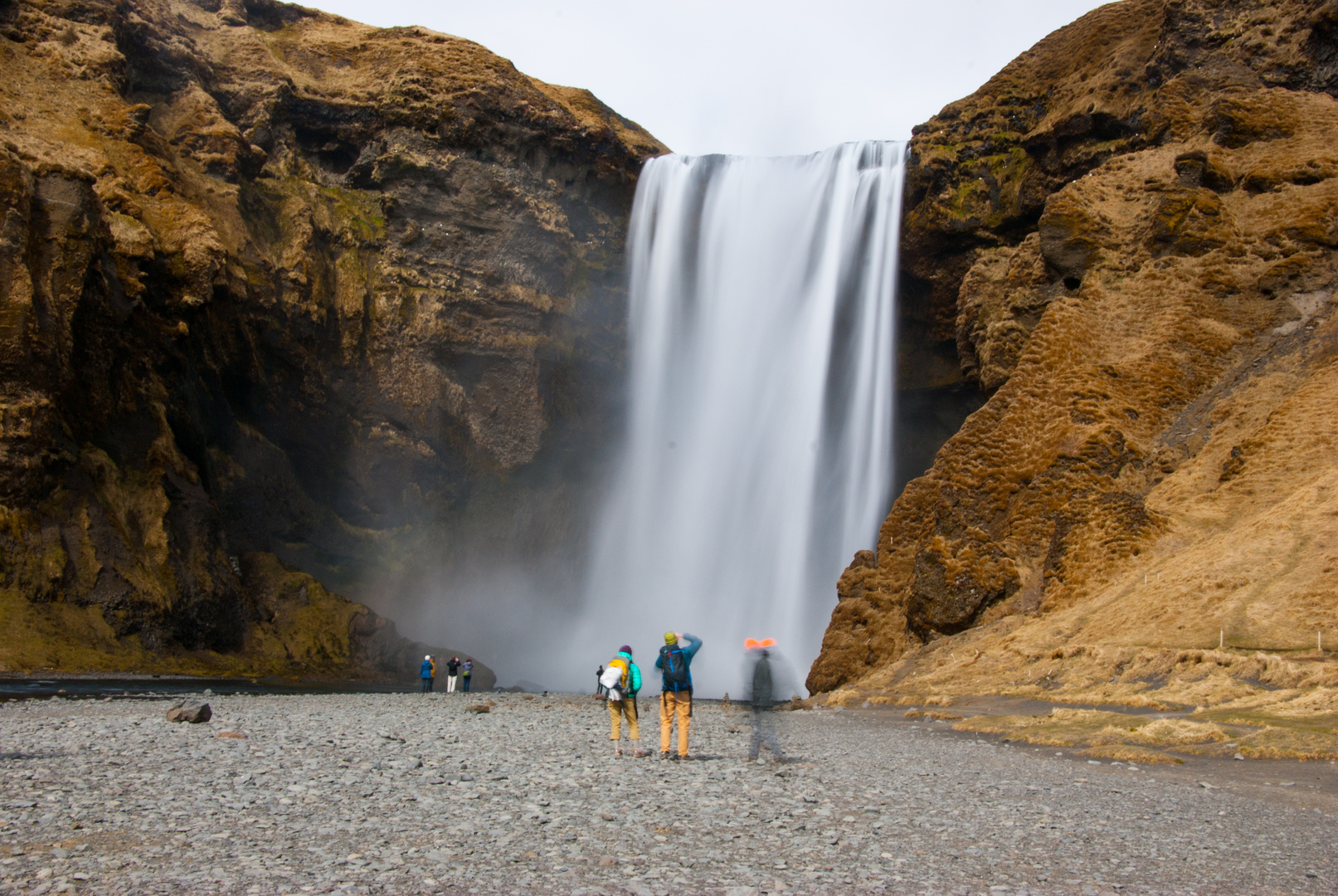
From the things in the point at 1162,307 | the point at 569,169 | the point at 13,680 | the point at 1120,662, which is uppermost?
the point at 569,169

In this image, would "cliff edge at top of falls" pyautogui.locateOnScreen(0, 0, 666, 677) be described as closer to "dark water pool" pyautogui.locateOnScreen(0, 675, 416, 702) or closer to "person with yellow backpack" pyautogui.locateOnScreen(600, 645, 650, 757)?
"dark water pool" pyautogui.locateOnScreen(0, 675, 416, 702)

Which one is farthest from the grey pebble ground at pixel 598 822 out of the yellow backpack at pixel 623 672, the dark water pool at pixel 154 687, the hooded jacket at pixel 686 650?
the dark water pool at pixel 154 687

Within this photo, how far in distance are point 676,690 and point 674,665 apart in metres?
0.57

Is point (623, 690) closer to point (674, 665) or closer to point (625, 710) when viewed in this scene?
point (625, 710)

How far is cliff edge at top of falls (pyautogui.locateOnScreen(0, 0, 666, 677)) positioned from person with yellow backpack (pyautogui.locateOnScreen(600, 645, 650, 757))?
26.4m

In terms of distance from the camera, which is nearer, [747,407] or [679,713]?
[679,713]

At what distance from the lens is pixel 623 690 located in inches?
501

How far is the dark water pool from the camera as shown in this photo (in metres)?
23.0

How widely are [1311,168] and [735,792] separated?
3384cm

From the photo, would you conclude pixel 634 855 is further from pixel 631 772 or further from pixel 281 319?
pixel 281 319

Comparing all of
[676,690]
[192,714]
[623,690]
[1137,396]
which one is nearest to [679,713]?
[676,690]

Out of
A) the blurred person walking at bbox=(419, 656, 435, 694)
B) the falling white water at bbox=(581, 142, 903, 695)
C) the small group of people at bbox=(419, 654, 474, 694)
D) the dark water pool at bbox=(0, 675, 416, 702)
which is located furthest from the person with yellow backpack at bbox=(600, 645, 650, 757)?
the falling white water at bbox=(581, 142, 903, 695)

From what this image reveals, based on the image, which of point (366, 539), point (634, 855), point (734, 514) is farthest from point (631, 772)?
point (366, 539)

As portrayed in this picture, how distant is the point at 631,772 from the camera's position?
10.7 m
